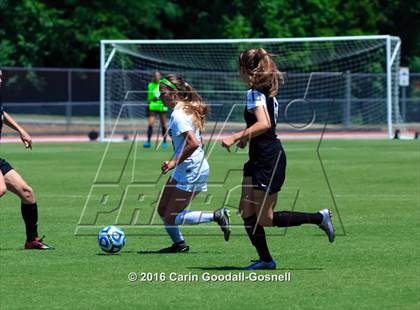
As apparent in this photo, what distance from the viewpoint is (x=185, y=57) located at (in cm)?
4169

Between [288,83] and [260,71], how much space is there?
3307 cm

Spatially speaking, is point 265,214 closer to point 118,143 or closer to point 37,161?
point 37,161

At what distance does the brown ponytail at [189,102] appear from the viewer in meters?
11.1

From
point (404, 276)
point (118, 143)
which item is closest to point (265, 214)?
point (404, 276)

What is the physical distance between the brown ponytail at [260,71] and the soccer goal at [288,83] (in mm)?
30344

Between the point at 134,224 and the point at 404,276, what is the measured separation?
5.35m

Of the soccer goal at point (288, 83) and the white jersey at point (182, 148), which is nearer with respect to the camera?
the white jersey at point (182, 148)

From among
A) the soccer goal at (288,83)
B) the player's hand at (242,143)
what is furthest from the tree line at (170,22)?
the player's hand at (242,143)

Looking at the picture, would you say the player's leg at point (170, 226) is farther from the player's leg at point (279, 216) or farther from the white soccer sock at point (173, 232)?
the player's leg at point (279, 216)

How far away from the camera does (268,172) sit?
32.0ft

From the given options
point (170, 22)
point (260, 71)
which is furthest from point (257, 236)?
point (170, 22)

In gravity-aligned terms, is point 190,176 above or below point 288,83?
above

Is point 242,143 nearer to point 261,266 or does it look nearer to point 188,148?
point 261,266

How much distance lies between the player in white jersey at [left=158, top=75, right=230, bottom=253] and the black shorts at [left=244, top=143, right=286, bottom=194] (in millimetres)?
1380
